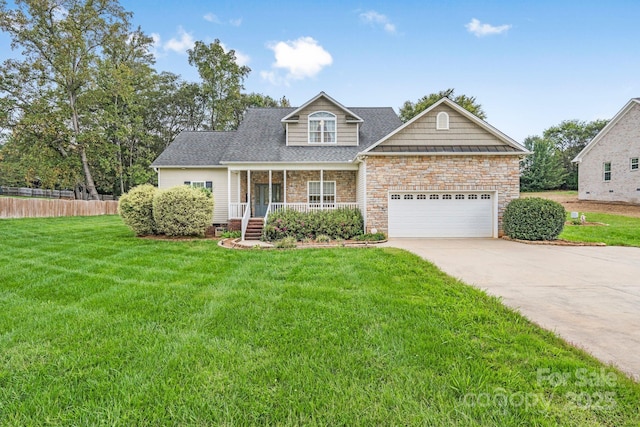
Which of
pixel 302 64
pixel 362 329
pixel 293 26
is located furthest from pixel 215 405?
pixel 302 64

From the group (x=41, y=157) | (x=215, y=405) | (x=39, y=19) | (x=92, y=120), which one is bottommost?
(x=215, y=405)

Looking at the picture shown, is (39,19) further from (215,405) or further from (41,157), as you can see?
(215,405)

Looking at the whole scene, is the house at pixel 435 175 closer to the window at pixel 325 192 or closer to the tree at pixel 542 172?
the window at pixel 325 192

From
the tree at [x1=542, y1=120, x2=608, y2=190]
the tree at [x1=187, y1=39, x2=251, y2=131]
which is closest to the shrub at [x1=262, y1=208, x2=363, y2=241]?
Answer: the tree at [x1=187, y1=39, x2=251, y2=131]

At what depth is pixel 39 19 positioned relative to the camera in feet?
70.4

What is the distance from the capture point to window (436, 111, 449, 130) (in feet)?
40.1

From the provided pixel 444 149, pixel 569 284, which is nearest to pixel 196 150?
pixel 444 149

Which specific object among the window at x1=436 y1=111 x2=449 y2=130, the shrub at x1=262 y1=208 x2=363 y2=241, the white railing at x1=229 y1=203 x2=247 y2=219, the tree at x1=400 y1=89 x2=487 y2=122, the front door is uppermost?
the tree at x1=400 y1=89 x2=487 y2=122

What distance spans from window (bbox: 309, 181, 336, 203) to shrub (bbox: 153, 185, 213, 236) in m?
5.32

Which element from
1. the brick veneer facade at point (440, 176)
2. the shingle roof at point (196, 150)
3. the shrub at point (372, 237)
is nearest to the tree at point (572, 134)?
the brick veneer facade at point (440, 176)

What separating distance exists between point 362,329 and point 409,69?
56.8 ft

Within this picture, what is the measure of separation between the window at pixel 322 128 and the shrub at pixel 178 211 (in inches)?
254

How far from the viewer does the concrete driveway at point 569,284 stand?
3391 millimetres

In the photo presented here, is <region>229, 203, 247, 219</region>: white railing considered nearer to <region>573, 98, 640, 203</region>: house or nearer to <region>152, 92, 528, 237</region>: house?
<region>152, 92, 528, 237</region>: house
